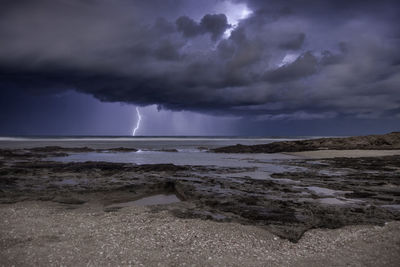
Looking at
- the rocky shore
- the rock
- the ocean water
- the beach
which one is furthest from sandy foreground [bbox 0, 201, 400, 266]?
the ocean water

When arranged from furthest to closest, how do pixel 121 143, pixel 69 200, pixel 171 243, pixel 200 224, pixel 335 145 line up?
pixel 121 143, pixel 335 145, pixel 69 200, pixel 200 224, pixel 171 243

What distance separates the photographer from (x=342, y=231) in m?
7.36

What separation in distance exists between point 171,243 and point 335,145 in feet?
133

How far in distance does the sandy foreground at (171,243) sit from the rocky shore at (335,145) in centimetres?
3279

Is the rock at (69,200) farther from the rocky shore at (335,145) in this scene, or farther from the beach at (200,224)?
the rocky shore at (335,145)

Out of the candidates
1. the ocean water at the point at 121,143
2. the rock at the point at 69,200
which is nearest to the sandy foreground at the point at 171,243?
the rock at the point at 69,200

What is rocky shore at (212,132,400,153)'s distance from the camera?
38094 millimetres

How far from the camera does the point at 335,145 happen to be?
40.9m

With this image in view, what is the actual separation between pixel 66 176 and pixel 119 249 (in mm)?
12771

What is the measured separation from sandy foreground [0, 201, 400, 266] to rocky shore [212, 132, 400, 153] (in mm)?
32789

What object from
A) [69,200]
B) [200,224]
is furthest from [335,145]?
[69,200]

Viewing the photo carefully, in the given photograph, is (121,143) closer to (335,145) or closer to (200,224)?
(335,145)

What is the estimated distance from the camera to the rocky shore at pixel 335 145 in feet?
125

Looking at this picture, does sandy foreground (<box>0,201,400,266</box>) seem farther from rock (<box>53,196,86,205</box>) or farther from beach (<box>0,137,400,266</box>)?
rock (<box>53,196,86,205</box>)
